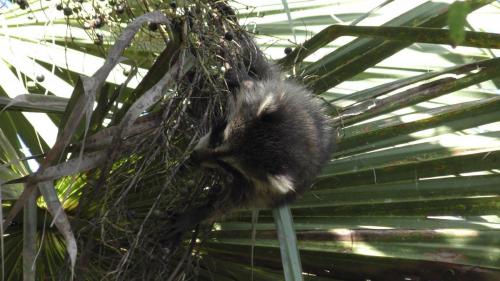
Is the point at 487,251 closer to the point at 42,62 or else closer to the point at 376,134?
the point at 376,134

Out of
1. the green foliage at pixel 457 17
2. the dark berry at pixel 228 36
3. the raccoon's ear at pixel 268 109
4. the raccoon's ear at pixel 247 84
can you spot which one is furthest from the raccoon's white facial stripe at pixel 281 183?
the green foliage at pixel 457 17

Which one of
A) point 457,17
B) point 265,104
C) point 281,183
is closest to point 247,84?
point 265,104

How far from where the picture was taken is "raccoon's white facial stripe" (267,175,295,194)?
2.42 m

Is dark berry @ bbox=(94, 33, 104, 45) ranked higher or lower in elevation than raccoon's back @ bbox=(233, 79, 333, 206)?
higher

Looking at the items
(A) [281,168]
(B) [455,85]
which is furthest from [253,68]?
(B) [455,85]

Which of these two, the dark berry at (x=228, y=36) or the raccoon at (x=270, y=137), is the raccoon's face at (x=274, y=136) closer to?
the raccoon at (x=270, y=137)

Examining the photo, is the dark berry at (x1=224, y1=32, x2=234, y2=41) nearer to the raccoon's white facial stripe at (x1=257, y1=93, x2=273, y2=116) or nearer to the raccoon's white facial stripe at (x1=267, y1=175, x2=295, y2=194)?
the raccoon's white facial stripe at (x1=257, y1=93, x2=273, y2=116)

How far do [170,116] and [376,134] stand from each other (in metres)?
0.65

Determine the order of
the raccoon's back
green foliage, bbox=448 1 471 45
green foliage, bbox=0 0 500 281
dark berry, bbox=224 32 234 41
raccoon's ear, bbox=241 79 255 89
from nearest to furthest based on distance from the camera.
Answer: green foliage, bbox=448 1 471 45 → green foliage, bbox=0 0 500 281 → dark berry, bbox=224 32 234 41 → raccoon's ear, bbox=241 79 255 89 → the raccoon's back

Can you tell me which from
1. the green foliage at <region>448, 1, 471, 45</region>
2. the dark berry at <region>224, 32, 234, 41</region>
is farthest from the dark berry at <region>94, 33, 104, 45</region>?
the green foliage at <region>448, 1, 471, 45</region>

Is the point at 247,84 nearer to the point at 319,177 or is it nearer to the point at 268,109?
the point at 268,109

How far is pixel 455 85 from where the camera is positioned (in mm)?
2287

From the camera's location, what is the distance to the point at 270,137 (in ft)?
8.68

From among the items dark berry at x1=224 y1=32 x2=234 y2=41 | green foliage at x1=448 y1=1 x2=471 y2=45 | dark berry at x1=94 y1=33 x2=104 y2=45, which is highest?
dark berry at x1=94 y1=33 x2=104 y2=45
